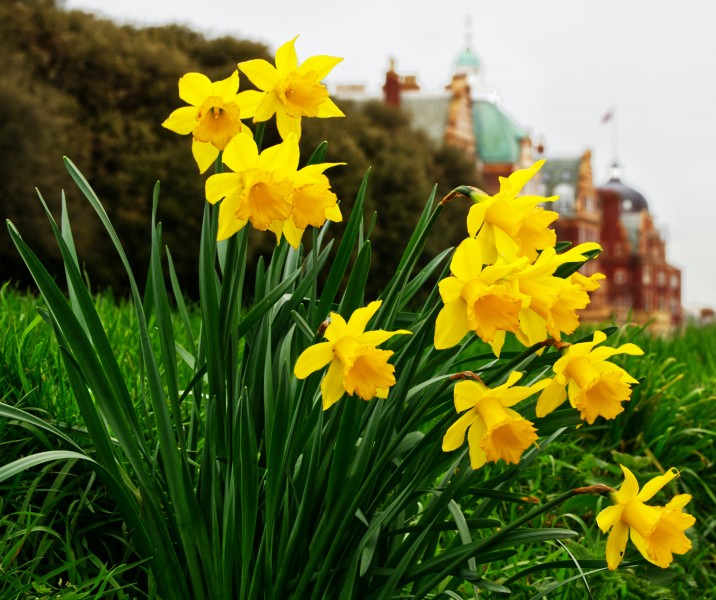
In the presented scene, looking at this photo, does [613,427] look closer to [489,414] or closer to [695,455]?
[695,455]

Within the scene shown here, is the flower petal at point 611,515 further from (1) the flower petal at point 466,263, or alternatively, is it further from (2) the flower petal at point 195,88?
(2) the flower petal at point 195,88

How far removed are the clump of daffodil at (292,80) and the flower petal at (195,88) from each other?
0.21 ft

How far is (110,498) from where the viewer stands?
2.07 meters

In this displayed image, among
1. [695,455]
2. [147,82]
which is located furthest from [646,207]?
[695,455]

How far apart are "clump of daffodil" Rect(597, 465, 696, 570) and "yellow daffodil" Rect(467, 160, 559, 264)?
0.38 metres

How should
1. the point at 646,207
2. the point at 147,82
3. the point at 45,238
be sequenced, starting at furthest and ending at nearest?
the point at 646,207
the point at 147,82
the point at 45,238

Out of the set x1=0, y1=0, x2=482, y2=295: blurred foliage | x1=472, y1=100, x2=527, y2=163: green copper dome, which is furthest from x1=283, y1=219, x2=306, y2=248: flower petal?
x1=472, y1=100, x2=527, y2=163: green copper dome

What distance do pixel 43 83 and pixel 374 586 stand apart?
13844mm

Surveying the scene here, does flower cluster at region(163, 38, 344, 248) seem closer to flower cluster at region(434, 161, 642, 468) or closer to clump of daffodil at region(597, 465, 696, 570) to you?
flower cluster at region(434, 161, 642, 468)

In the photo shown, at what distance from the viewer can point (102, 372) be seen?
166 cm

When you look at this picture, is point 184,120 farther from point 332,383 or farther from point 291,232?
point 332,383

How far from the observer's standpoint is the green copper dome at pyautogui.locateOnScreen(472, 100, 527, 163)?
39094 mm

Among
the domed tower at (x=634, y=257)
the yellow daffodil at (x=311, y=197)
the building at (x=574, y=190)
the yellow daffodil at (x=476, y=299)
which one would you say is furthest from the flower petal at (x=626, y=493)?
the domed tower at (x=634, y=257)

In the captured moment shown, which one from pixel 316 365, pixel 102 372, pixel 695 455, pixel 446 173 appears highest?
pixel 316 365
